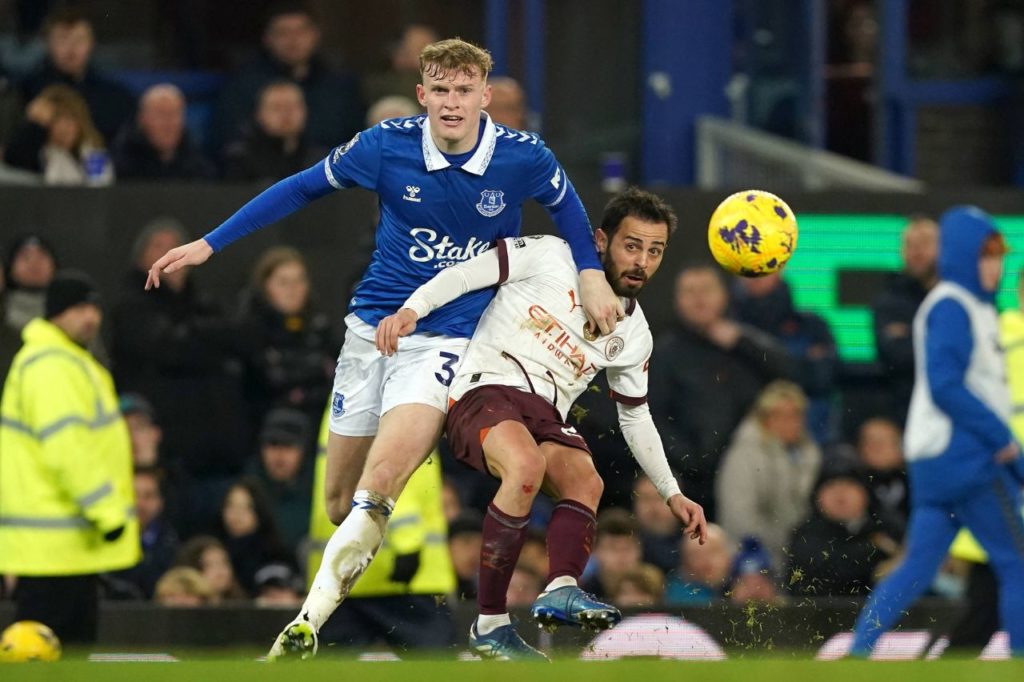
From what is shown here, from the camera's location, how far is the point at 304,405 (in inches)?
419

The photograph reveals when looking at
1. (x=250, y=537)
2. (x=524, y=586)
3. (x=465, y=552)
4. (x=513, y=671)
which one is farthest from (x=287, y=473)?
(x=513, y=671)

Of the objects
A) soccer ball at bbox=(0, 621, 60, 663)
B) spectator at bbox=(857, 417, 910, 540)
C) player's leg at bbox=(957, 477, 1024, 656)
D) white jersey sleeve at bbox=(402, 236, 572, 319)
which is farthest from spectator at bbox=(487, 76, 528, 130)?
soccer ball at bbox=(0, 621, 60, 663)

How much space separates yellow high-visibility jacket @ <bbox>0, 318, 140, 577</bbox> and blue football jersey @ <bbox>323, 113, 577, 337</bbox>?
7.22 ft

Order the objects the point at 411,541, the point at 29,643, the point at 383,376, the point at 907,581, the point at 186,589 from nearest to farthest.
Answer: the point at 383,376 → the point at 29,643 → the point at 411,541 → the point at 907,581 → the point at 186,589

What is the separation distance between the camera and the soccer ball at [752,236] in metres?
6.95

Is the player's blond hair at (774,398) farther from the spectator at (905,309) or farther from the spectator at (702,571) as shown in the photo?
the spectator at (905,309)

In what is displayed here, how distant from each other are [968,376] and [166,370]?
4354 millimetres

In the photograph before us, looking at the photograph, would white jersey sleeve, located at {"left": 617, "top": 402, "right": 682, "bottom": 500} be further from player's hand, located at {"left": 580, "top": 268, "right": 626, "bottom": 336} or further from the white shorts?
the white shorts

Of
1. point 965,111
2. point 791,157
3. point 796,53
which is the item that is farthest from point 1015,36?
point 791,157

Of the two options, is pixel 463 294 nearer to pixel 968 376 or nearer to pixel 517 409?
pixel 517 409

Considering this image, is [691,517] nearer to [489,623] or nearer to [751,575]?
[489,623]

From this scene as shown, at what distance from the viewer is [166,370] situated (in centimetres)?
1066

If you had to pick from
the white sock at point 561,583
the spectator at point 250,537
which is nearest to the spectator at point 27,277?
the spectator at point 250,537

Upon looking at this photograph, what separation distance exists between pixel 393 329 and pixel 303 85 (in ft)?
18.3
